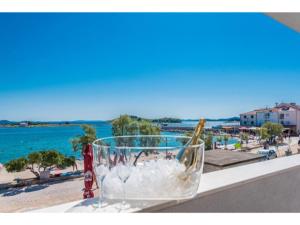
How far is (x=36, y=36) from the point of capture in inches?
1152

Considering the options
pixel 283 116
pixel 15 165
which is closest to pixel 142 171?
pixel 15 165

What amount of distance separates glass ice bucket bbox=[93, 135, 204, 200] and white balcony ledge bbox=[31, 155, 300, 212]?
0.12 feet

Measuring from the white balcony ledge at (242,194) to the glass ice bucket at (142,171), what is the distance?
38 millimetres

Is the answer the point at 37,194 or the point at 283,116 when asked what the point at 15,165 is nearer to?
the point at 37,194

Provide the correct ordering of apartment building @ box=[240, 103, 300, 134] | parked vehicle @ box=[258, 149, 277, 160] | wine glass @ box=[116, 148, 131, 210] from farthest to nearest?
apartment building @ box=[240, 103, 300, 134], parked vehicle @ box=[258, 149, 277, 160], wine glass @ box=[116, 148, 131, 210]

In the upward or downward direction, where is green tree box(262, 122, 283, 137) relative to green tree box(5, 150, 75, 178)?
upward

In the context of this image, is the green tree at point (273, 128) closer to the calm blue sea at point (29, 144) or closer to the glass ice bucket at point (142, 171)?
the calm blue sea at point (29, 144)

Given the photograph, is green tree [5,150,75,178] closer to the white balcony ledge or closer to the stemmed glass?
the white balcony ledge

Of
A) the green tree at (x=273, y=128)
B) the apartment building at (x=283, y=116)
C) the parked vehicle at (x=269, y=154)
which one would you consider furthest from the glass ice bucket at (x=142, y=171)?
the apartment building at (x=283, y=116)

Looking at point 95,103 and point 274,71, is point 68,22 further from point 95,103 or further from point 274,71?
point 274,71

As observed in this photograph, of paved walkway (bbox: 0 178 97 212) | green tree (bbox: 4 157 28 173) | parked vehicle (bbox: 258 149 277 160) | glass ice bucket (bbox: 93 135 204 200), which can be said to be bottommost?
paved walkway (bbox: 0 178 97 212)

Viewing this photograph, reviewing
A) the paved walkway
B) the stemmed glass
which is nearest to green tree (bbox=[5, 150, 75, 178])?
the paved walkway

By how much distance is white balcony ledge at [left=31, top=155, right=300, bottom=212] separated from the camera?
1.44 ft
